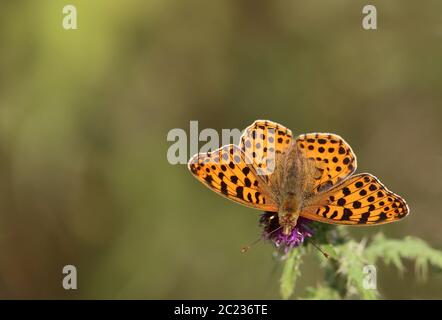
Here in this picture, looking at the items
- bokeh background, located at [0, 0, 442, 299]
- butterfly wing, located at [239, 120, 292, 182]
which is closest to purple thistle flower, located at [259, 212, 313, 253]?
butterfly wing, located at [239, 120, 292, 182]

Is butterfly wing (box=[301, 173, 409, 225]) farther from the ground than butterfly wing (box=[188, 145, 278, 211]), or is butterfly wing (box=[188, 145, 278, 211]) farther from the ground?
butterfly wing (box=[188, 145, 278, 211])

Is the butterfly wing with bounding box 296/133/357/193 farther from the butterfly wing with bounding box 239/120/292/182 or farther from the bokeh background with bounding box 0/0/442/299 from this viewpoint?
the bokeh background with bounding box 0/0/442/299

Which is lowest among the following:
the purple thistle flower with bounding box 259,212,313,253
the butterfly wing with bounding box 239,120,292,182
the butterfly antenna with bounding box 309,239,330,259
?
the butterfly antenna with bounding box 309,239,330,259

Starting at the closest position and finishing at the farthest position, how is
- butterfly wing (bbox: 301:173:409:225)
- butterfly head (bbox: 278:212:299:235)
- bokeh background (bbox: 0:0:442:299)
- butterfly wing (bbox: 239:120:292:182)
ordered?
butterfly wing (bbox: 301:173:409:225), butterfly head (bbox: 278:212:299:235), butterfly wing (bbox: 239:120:292:182), bokeh background (bbox: 0:0:442:299)

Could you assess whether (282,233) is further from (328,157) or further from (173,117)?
(173,117)

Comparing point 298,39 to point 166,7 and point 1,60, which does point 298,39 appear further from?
point 1,60

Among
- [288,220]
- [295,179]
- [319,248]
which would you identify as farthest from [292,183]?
[319,248]
